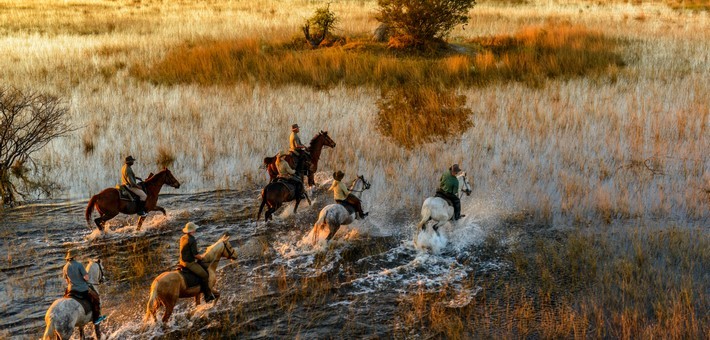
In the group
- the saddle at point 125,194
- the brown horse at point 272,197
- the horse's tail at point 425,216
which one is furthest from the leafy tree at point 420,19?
the saddle at point 125,194

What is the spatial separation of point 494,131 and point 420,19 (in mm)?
9940

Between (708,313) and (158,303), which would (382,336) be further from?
(708,313)

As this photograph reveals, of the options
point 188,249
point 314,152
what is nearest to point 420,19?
point 314,152

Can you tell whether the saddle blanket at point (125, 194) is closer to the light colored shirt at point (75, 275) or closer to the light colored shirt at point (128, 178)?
the light colored shirt at point (128, 178)

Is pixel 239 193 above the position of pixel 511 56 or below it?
below

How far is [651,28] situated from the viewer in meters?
33.9

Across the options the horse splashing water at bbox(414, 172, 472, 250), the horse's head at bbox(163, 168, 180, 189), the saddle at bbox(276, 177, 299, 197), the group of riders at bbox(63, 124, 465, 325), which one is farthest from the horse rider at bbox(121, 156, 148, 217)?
the horse splashing water at bbox(414, 172, 472, 250)

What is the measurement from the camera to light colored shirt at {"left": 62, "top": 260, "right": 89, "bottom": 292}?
8.33 m

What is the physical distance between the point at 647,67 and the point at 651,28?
11122 millimetres

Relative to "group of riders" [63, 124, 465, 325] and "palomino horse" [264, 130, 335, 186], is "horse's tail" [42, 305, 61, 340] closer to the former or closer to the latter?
"group of riders" [63, 124, 465, 325]

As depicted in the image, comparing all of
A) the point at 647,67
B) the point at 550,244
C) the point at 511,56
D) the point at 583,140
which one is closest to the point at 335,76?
the point at 511,56

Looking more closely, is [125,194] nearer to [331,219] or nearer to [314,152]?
[331,219]

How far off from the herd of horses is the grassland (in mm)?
1217

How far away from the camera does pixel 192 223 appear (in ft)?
30.0
